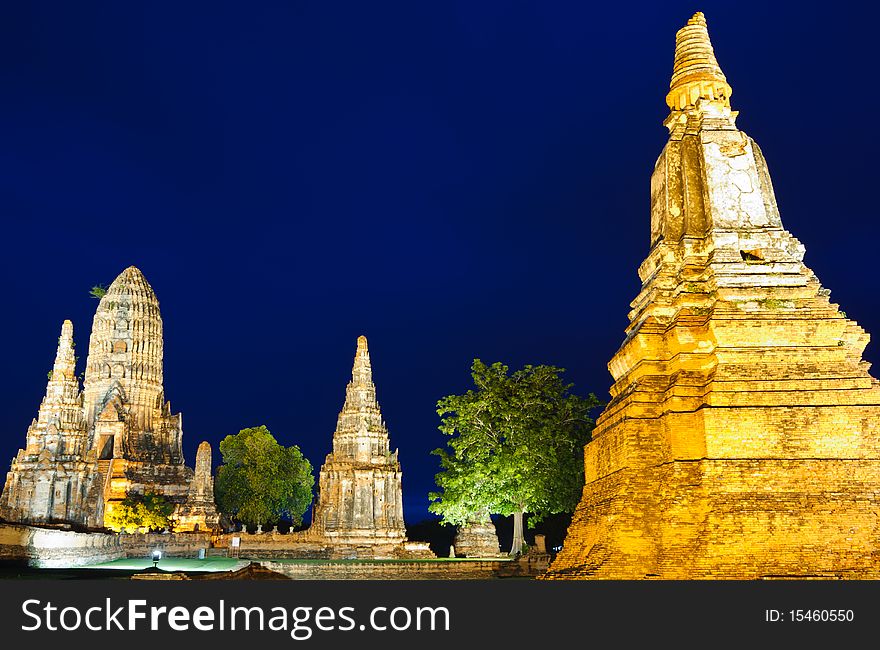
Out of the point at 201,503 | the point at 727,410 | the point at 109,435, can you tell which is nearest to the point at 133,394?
the point at 109,435

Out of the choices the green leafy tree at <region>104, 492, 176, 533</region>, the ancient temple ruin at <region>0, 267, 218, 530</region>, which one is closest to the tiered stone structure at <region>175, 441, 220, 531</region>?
the ancient temple ruin at <region>0, 267, 218, 530</region>

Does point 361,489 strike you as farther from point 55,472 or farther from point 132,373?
point 132,373

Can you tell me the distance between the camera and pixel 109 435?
64.5m

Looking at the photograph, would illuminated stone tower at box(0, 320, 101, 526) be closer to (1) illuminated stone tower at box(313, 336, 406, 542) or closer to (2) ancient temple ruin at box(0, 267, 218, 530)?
(2) ancient temple ruin at box(0, 267, 218, 530)

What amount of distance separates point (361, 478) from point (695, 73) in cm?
3272

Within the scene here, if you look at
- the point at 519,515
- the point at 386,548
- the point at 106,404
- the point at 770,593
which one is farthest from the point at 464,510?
the point at 106,404

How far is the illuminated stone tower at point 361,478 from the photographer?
45.0m

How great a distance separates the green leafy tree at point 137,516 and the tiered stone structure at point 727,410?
1748 inches

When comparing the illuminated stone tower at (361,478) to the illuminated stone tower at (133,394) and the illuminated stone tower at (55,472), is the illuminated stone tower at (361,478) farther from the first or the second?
the illuminated stone tower at (133,394)

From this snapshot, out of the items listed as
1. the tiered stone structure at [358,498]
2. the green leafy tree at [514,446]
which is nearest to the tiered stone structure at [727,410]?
the green leafy tree at [514,446]

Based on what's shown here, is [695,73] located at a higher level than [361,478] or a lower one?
higher

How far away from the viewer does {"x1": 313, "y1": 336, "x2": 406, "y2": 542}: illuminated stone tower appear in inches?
1772

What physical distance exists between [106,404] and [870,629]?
214ft

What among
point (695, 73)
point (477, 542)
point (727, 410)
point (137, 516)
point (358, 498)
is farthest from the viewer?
point (137, 516)
